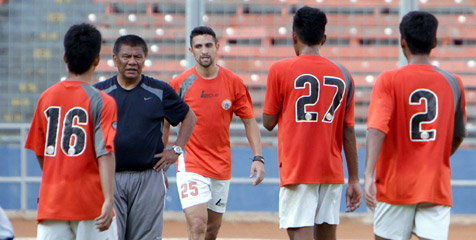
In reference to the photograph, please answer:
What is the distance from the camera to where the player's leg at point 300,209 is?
235 inches

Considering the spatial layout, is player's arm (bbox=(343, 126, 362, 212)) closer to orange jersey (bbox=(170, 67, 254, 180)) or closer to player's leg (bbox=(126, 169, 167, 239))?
player's leg (bbox=(126, 169, 167, 239))

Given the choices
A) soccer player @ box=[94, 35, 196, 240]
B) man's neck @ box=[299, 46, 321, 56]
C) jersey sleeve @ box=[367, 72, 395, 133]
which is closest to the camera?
jersey sleeve @ box=[367, 72, 395, 133]

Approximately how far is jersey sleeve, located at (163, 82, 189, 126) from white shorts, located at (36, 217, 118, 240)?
149 centimetres

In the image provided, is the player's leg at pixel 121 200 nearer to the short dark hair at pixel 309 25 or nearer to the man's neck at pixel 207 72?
the short dark hair at pixel 309 25

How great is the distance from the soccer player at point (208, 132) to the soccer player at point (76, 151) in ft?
8.16

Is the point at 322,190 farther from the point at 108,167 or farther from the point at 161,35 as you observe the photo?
the point at 161,35

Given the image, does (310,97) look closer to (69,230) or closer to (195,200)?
(69,230)

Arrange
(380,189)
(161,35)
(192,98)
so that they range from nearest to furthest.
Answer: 1. (380,189)
2. (192,98)
3. (161,35)

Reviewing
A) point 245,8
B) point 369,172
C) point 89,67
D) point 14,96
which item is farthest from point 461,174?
point 89,67

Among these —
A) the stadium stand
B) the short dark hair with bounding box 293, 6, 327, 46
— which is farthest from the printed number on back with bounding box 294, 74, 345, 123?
the stadium stand

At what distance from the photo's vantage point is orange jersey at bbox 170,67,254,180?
775cm

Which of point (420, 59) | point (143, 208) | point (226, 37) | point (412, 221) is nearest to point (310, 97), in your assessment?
point (420, 59)

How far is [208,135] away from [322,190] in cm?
187

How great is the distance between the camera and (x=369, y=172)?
5203 millimetres
